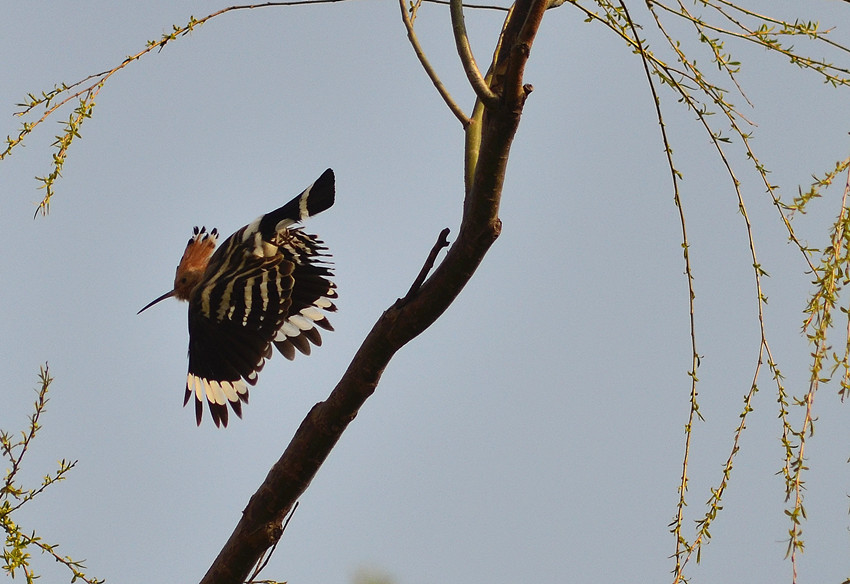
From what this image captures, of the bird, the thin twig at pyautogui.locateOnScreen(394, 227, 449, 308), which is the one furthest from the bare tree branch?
the bird

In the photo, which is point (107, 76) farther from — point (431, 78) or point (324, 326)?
point (324, 326)

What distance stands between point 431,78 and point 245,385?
4.53 feet

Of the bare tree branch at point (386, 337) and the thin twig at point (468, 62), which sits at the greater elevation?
the thin twig at point (468, 62)

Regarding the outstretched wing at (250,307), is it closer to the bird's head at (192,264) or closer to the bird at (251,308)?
the bird at (251,308)

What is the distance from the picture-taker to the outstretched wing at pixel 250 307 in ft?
7.47

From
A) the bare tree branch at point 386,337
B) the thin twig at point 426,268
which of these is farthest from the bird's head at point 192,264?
the thin twig at point 426,268

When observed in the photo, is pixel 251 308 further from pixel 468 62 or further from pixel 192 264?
pixel 468 62

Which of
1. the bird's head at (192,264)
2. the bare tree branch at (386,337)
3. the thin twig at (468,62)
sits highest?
the bird's head at (192,264)

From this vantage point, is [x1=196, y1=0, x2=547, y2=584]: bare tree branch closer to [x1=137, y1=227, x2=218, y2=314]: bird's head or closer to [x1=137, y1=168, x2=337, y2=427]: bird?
[x1=137, y1=168, x2=337, y2=427]: bird

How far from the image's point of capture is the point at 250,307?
90.4 inches

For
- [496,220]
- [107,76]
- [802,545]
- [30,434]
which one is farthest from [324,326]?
[802,545]

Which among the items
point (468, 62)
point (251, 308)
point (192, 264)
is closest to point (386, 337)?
point (468, 62)

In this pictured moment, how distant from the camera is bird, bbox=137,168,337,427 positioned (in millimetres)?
2275

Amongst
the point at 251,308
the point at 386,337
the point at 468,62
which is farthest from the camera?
the point at 251,308
